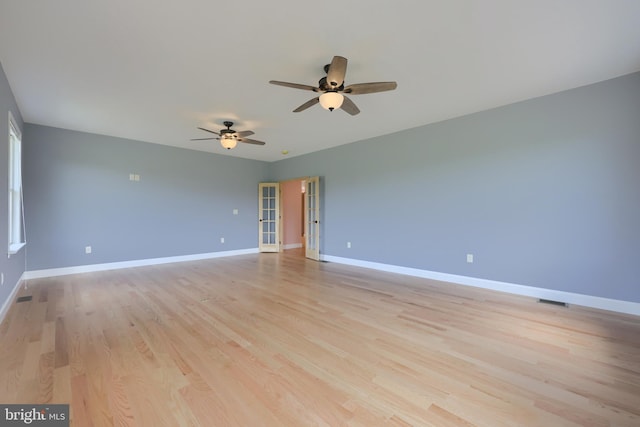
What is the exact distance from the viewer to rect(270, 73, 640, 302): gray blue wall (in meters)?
3.01

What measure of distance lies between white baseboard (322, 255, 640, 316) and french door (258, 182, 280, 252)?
3387 mm

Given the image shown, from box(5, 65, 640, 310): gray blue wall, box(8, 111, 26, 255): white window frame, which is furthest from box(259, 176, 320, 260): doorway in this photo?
box(8, 111, 26, 255): white window frame

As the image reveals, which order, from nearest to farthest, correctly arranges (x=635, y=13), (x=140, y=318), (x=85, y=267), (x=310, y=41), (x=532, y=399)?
(x=532, y=399)
(x=635, y=13)
(x=310, y=41)
(x=140, y=318)
(x=85, y=267)

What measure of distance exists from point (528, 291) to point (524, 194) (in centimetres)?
131

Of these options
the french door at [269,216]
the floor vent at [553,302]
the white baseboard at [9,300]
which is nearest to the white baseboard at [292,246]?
the french door at [269,216]

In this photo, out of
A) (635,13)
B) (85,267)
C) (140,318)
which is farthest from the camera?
(85,267)

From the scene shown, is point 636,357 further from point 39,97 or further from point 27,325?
point 39,97

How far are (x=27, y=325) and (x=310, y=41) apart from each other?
3.87 m

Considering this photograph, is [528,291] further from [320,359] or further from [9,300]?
[9,300]

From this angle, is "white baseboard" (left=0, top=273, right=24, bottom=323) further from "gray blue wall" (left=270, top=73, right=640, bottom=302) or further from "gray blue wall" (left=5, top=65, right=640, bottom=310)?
"gray blue wall" (left=270, top=73, right=640, bottom=302)

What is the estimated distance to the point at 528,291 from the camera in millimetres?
3562

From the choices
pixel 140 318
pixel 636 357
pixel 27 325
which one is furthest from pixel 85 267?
pixel 636 357

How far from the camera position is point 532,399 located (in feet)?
5.31

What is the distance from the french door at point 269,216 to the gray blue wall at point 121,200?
56 cm
